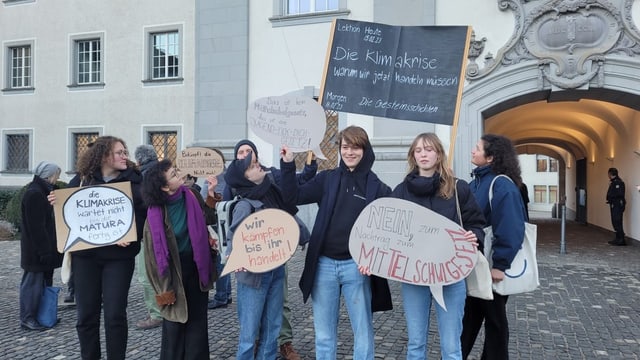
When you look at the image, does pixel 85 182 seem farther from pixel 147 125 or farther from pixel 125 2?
pixel 125 2

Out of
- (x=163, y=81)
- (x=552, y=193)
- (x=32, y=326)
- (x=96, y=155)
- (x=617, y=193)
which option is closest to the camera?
(x=96, y=155)

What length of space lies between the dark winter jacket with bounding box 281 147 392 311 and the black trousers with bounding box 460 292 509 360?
0.78 meters

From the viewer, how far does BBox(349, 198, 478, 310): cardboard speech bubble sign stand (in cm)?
309

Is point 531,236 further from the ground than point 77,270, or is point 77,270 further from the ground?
point 531,236

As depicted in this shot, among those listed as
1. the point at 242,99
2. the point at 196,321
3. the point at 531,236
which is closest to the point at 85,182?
the point at 196,321

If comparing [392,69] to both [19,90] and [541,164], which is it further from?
[541,164]

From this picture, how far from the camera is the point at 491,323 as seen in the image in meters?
3.72

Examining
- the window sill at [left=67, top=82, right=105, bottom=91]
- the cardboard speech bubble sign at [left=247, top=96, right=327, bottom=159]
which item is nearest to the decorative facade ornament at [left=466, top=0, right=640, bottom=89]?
the cardboard speech bubble sign at [left=247, top=96, right=327, bottom=159]

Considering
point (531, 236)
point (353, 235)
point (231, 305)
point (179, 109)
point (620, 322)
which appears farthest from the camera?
point (179, 109)

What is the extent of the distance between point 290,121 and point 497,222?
5.59 ft

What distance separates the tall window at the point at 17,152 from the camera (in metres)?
17.0

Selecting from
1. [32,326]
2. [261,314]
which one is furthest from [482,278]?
[32,326]

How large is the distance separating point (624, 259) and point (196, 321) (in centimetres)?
1020

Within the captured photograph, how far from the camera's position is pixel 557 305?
6.70 metres
